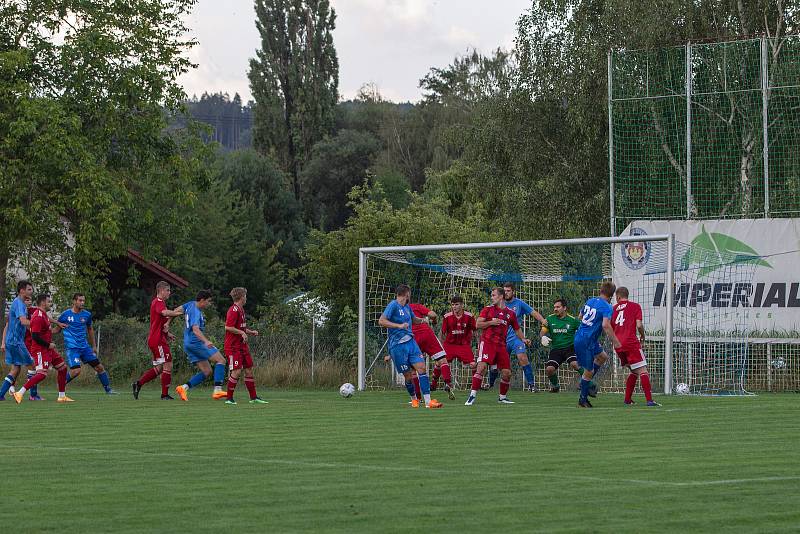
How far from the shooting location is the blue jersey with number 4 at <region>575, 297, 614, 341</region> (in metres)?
20.3

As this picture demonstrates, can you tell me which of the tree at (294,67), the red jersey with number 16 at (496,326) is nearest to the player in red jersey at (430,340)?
the red jersey with number 16 at (496,326)

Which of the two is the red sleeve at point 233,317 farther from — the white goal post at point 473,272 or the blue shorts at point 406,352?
the white goal post at point 473,272

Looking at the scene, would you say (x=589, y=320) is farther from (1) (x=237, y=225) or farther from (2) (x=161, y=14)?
(1) (x=237, y=225)

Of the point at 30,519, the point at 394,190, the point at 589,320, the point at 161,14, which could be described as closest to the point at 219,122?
the point at 394,190

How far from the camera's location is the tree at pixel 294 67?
3091 inches

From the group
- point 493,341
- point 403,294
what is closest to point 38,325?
point 403,294

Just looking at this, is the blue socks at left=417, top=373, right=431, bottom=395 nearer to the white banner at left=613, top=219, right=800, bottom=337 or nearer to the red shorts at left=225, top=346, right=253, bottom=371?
the red shorts at left=225, top=346, right=253, bottom=371

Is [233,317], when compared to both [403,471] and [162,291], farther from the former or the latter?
[403,471]

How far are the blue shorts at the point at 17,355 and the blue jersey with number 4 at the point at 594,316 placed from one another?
10.2 metres

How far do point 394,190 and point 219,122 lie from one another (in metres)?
108

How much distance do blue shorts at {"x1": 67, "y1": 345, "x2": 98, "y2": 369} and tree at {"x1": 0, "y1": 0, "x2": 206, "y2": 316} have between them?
9.75 m

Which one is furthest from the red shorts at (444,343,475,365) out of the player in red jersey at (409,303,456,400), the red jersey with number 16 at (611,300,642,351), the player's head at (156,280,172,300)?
the player's head at (156,280,172,300)

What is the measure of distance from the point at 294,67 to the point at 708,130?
4607cm

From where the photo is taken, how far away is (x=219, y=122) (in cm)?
17888
